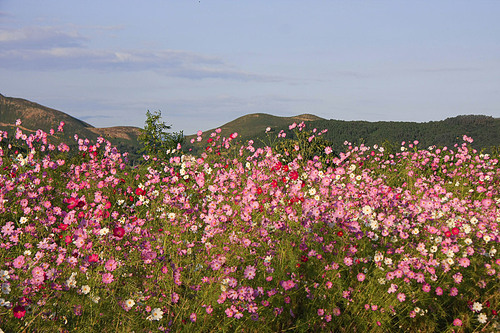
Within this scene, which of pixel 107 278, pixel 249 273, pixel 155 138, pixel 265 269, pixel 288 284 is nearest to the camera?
pixel 107 278

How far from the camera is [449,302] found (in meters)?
4.63

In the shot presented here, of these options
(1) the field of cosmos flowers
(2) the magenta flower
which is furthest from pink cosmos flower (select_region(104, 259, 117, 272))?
(2) the magenta flower

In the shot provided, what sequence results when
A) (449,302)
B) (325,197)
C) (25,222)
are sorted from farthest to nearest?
(25,222) → (325,197) → (449,302)

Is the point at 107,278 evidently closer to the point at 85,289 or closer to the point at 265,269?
the point at 85,289

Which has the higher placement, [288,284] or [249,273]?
[249,273]

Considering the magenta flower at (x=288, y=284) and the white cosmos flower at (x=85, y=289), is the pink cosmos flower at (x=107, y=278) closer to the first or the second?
the white cosmos flower at (x=85, y=289)

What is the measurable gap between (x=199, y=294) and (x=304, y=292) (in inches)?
46.2

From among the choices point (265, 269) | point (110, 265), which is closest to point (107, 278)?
point (110, 265)

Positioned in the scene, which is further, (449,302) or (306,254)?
(449,302)

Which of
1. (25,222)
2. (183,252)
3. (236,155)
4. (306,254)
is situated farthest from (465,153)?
(25,222)

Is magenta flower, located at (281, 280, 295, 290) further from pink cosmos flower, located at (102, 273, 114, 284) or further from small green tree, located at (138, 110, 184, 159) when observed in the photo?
small green tree, located at (138, 110, 184, 159)

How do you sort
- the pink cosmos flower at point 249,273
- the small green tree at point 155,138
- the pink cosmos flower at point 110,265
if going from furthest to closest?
the small green tree at point 155,138, the pink cosmos flower at point 249,273, the pink cosmos flower at point 110,265

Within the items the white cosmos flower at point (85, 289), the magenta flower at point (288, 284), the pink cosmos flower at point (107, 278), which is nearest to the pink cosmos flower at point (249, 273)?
the magenta flower at point (288, 284)

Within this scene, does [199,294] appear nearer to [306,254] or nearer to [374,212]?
[306,254]
